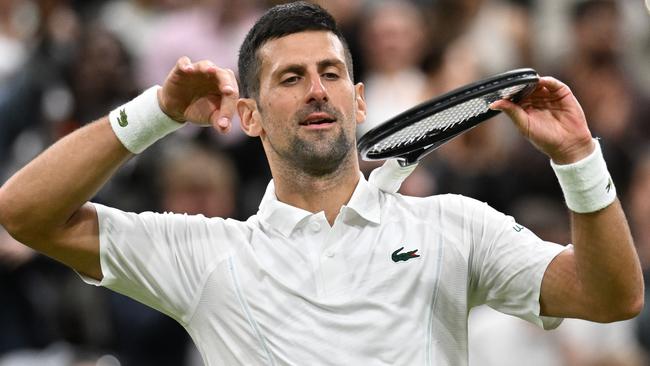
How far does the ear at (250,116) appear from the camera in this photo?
4.53 meters

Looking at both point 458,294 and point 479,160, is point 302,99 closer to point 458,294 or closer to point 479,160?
point 458,294

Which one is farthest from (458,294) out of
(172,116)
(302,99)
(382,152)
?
(172,116)

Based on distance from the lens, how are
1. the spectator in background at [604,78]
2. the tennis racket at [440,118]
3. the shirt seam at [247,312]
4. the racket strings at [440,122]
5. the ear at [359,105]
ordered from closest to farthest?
the tennis racket at [440,118] < the racket strings at [440,122] < the shirt seam at [247,312] < the ear at [359,105] < the spectator in background at [604,78]

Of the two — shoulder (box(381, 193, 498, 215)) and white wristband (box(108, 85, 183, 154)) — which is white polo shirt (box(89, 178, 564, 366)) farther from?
white wristband (box(108, 85, 183, 154))

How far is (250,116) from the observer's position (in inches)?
180

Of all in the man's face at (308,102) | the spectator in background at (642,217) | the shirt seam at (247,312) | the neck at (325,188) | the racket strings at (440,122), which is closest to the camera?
the racket strings at (440,122)

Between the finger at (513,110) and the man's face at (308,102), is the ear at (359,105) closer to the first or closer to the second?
the man's face at (308,102)

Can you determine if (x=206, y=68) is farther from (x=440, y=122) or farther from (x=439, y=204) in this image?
(x=439, y=204)

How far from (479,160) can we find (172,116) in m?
4.23

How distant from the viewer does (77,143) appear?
169 inches

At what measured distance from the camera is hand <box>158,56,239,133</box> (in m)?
4.14

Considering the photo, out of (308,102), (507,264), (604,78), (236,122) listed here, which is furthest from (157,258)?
(604,78)

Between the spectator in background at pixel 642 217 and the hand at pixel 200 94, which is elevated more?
the hand at pixel 200 94

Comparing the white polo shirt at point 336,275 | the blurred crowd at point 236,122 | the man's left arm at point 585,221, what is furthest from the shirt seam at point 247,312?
the blurred crowd at point 236,122
